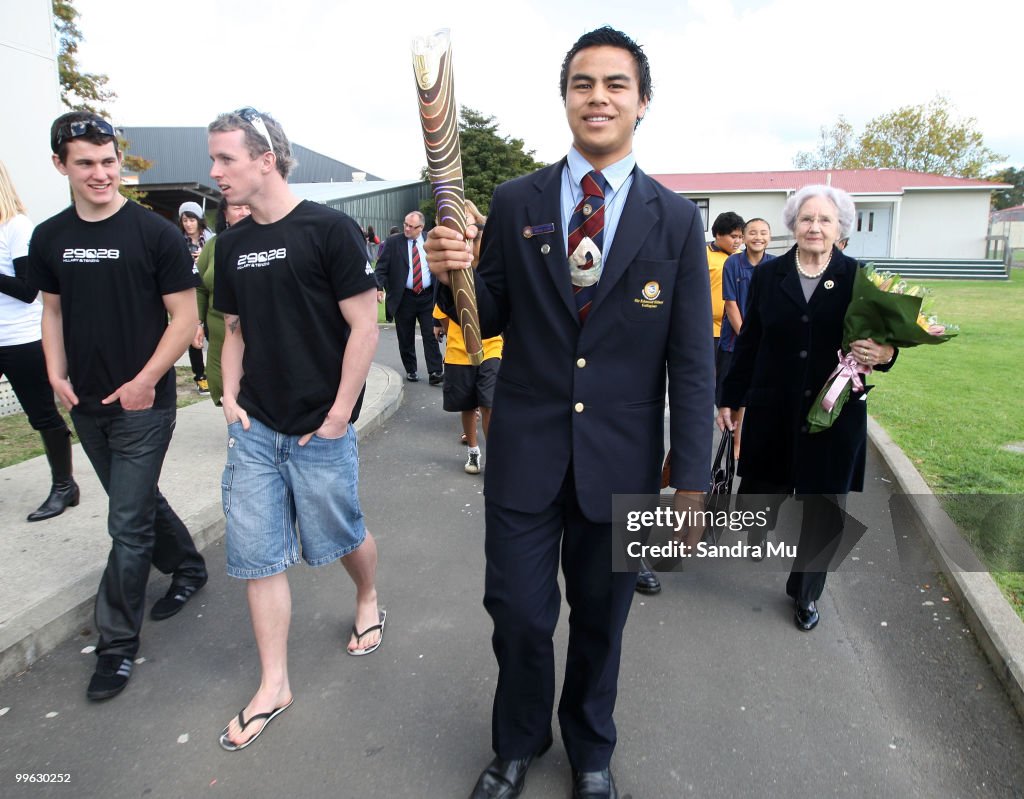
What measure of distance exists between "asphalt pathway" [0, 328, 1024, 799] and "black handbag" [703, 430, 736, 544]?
38 centimetres

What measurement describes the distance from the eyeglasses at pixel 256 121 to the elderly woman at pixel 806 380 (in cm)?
245

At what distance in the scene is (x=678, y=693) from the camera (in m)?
3.04

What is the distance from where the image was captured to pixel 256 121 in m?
2.72

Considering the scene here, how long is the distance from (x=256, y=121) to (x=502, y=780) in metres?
2.49

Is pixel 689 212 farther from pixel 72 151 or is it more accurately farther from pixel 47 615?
pixel 47 615

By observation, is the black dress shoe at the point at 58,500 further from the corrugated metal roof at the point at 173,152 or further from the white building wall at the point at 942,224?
the corrugated metal roof at the point at 173,152

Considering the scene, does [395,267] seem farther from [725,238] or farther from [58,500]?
[58,500]

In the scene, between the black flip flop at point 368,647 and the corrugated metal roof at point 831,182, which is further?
the corrugated metal roof at point 831,182

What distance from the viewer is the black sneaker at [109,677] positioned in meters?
2.95

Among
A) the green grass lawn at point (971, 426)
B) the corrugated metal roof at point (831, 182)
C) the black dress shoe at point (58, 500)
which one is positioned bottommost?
the green grass lawn at point (971, 426)

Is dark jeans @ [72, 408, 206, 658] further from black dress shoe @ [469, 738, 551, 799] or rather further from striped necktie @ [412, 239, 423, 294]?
striped necktie @ [412, 239, 423, 294]

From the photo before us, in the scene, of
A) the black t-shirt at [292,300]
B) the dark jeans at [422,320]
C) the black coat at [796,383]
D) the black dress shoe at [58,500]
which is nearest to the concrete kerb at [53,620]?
the black dress shoe at [58,500]

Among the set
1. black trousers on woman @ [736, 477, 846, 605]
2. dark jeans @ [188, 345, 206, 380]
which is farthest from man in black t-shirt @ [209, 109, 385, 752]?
dark jeans @ [188, 345, 206, 380]

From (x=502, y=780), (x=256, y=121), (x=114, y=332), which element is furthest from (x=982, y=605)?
(x=114, y=332)
